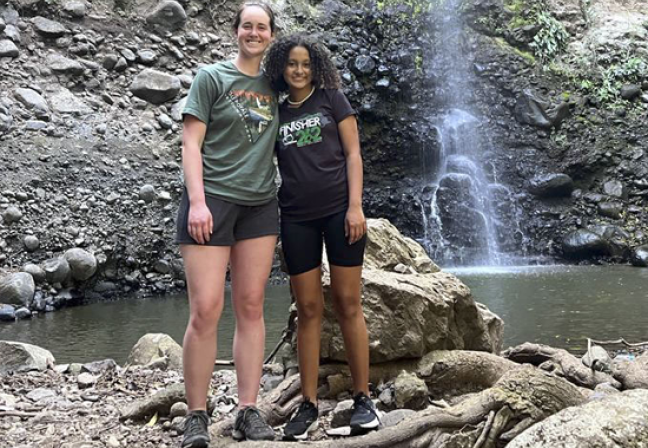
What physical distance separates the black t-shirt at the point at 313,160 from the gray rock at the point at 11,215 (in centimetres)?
881

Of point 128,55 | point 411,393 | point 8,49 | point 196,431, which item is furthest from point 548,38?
point 196,431

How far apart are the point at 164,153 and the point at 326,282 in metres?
10.1

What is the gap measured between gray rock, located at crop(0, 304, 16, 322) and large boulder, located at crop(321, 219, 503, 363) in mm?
6272

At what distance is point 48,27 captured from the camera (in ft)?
46.6

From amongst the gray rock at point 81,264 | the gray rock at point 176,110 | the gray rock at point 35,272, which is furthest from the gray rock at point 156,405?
the gray rock at point 176,110

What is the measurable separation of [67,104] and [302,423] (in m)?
11.9

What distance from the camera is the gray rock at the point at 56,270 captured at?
32.6 ft

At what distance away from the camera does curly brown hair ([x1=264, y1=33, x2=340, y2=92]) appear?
3.09 meters

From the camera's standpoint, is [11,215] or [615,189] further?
[615,189]

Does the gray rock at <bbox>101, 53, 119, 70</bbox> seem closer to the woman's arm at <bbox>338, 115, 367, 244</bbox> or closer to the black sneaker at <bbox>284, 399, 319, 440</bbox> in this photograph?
the woman's arm at <bbox>338, 115, 367, 244</bbox>

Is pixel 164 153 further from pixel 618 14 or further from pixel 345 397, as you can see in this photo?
pixel 618 14

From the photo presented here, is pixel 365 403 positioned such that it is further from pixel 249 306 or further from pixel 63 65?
pixel 63 65

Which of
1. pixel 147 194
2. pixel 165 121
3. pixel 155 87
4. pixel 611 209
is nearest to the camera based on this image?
pixel 147 194

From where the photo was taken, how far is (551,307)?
8625 mm
